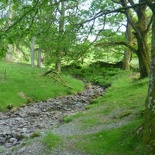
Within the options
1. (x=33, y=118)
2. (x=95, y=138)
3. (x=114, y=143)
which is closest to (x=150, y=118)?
(x=114, y=143)

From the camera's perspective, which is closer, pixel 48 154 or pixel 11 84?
pixel 48 154

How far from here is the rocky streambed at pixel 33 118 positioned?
1381cm

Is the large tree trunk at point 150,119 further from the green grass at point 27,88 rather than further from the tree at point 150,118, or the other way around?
the green grass at point 27,88

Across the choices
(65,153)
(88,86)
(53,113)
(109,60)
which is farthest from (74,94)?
(109,60)

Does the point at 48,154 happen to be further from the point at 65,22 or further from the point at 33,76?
the point at 33,76

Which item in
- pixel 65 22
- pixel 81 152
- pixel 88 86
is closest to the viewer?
pixel 81 152

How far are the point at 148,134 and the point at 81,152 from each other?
2524mm

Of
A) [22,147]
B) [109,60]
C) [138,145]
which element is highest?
[109,60]

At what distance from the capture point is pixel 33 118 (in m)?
18.0

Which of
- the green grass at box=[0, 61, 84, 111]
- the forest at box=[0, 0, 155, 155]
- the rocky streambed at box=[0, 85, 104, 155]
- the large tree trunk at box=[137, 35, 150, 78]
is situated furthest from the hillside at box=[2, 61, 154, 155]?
the large tree trunk at box=[137, 35, 150, 78]

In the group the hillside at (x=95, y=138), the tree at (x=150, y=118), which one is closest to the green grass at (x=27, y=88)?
the hillside at (x=95, y=138)

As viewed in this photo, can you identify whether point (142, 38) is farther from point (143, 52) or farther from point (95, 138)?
point (95, 138)

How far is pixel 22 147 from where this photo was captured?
1122 cm

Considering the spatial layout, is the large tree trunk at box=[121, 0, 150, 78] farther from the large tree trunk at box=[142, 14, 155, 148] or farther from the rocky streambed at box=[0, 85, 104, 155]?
the large tree trunk at box=[142, 14, 155, 148]
